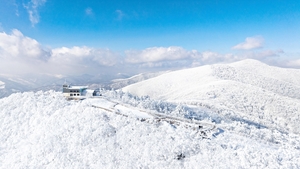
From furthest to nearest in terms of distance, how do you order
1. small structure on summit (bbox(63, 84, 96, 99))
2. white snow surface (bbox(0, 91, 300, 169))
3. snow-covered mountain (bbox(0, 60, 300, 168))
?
1. small structure on summit (bbox(63, 84, 96, 99))
2. snow-covered mountain (bbox(0, 60, 300, 168))
3. white snow surface (bbox(0, 91, 300, 169))

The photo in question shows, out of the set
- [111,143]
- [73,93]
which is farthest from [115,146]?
[73,93]

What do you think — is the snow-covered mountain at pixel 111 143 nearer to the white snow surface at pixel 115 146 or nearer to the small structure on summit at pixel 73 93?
the white snow surface at pixel 115 146

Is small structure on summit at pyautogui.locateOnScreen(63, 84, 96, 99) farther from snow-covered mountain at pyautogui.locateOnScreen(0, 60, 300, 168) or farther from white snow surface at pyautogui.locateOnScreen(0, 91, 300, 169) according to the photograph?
white snow surface at pyautogui.locateOnScreen(0, 91, 300, 169)

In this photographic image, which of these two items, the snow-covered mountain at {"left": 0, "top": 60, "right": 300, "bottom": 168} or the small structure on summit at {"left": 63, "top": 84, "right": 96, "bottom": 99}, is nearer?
the snow-covered mountain at {"left": 0, "top": 60, "right": 300, "bottom": 168}

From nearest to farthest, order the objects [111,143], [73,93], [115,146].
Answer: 1. [115,146]
2. [111,143]
3. [73,93]

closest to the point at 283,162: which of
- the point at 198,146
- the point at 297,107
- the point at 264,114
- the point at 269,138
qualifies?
the point at 198,146

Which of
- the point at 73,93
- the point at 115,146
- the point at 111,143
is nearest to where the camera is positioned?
the point at 115,146

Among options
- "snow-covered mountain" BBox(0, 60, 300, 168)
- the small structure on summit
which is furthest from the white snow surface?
the small structure on summit

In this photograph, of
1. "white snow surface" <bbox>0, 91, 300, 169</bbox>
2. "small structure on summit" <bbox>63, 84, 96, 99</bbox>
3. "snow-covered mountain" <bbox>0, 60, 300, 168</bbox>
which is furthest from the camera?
"small structure on summit" <bbox>63, 84, 96, 99</bbox>

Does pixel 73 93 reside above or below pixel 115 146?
above

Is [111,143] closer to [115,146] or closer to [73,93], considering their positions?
[115,146]

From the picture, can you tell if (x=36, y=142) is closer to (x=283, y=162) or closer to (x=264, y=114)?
(x=283, y=162)
